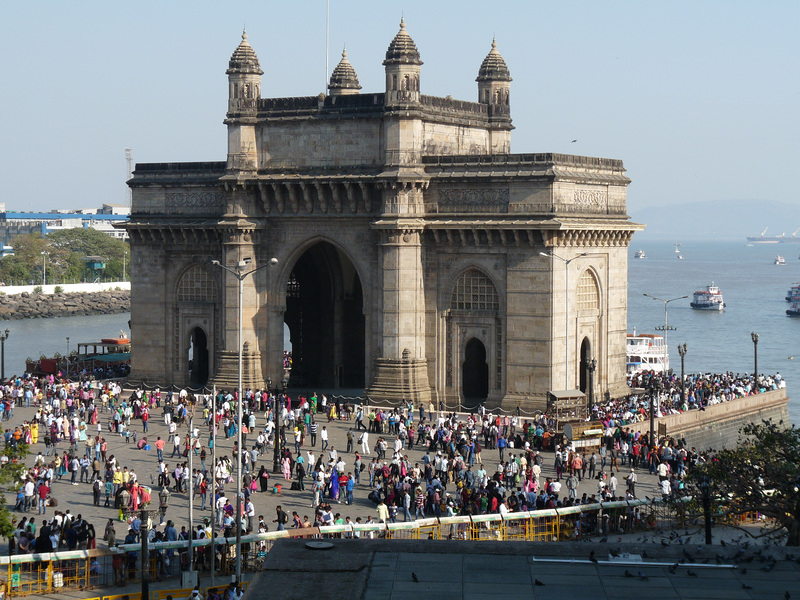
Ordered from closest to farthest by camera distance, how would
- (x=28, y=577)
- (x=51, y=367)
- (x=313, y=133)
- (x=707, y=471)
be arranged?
(x=28, y=577) < (x=707, y=471) < (x=313, y=133) < (x=51, y=367)

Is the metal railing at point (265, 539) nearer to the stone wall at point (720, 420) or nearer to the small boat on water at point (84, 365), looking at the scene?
the stone wall at point (720, 420)

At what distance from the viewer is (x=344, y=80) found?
70.4 m

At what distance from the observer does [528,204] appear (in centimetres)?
5612

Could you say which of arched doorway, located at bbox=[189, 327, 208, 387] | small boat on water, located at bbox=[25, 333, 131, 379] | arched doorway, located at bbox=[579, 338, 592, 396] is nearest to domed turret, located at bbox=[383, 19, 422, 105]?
arched doorway, located at bbox=[579, 338, 592, 396]

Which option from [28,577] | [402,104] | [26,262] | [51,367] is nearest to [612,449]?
[402,104]

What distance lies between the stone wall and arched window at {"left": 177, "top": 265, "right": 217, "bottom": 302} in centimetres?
2156

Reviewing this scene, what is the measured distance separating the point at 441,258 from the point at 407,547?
34797mm

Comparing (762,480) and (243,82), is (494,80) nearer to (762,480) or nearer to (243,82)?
(243,82)

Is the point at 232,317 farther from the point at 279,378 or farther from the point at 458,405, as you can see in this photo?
the point at 458,405

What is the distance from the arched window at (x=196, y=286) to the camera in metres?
64.2

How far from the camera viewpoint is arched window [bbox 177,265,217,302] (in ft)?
211

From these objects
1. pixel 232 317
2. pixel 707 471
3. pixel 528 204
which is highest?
pixel 528 204

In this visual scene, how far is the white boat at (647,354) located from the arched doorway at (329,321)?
82.9 feet

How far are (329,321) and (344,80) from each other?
12.5 meters
